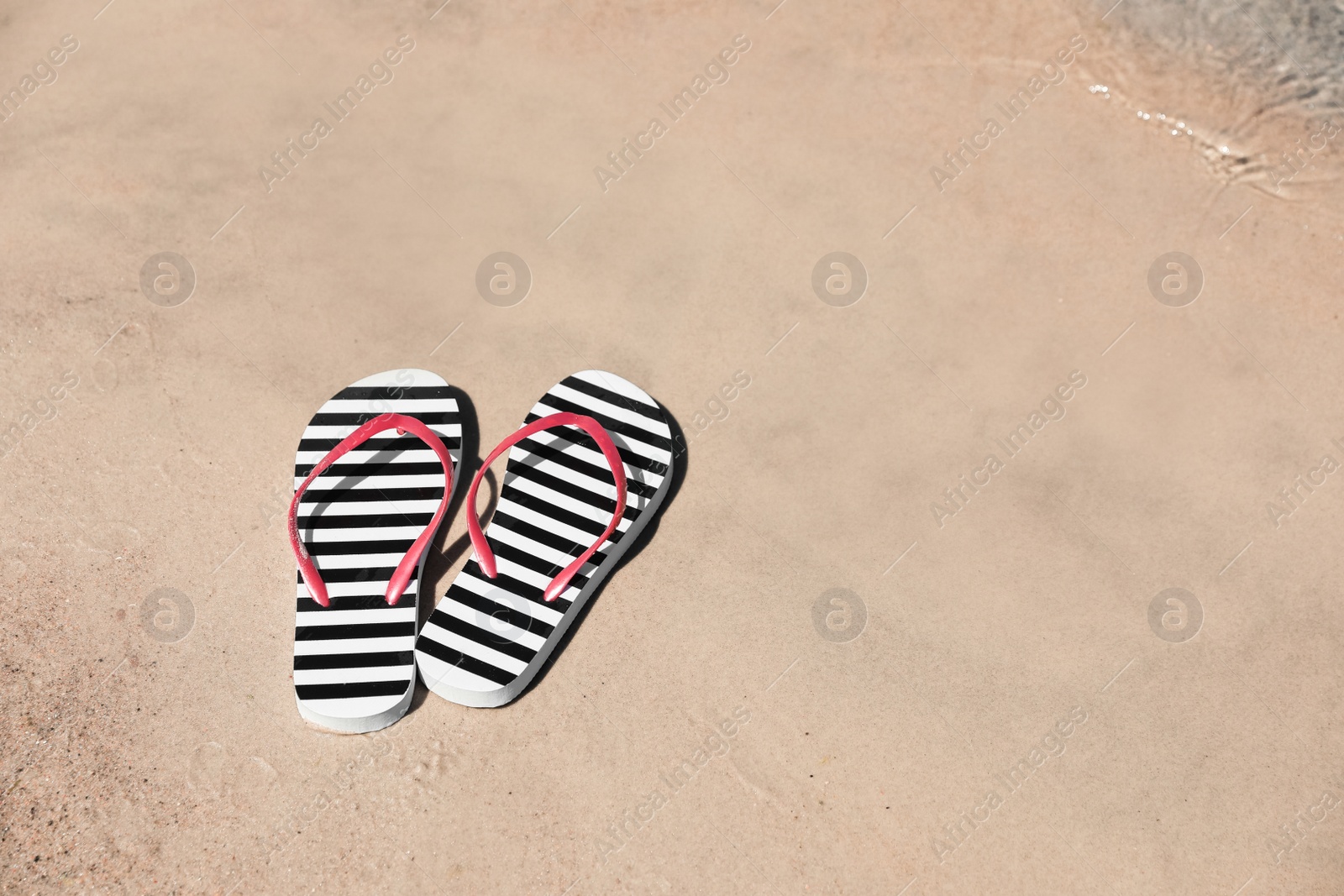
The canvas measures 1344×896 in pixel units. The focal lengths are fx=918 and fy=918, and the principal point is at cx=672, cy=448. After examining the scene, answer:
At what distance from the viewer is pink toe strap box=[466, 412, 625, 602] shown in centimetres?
653

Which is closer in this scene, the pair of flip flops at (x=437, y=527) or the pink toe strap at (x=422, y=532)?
the pair of flip flops at (x=437, y=527)

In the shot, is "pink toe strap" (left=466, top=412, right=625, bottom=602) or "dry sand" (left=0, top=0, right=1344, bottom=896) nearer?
"dry sand" (left=0, top=0, right=1344, bottom=896)

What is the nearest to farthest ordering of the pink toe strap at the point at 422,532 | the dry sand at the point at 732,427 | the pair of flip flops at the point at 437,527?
1. the dry sand at the point at 732,427
2. the pair of flip flops at the point at 437,527
3. the pink toe strap at the point at 422,532

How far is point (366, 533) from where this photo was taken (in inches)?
268

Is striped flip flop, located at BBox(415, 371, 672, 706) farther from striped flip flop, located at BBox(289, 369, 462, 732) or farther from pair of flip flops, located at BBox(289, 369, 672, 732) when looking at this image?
striped flip flop, located at BBox(289, 369, 462, 732)

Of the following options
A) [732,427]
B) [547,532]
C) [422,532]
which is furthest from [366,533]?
[732,427]

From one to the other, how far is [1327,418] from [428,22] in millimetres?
8676

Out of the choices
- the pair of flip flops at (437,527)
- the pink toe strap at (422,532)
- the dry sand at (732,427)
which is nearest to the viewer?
the dry sand at (732,427)

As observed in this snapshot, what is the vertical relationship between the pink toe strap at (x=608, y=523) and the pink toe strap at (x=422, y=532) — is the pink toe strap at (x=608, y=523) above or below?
above

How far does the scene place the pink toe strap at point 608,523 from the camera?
6.53 meters

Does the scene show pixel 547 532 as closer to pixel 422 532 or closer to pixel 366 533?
pixel 422 532

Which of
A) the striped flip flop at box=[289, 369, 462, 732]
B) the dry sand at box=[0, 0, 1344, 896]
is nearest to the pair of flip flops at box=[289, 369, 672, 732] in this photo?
the striped flip flop at box=[289, 369, 462, 732]

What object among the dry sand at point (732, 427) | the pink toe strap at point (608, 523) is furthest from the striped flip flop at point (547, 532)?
the dry sand at point (732, 427)

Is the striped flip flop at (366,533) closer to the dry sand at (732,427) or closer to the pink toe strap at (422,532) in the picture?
the pink toe strap at (422,532)
